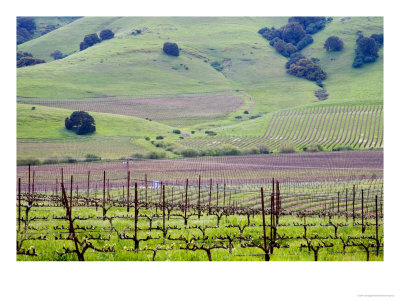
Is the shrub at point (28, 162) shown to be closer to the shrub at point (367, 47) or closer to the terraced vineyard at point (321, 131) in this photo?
the terraced vineyard at point (321, 131)

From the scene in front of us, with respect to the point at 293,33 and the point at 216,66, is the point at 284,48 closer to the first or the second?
the point at 293,33

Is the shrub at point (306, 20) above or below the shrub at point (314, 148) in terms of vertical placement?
above

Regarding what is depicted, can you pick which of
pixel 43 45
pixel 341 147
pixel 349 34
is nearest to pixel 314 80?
pixel 349 34

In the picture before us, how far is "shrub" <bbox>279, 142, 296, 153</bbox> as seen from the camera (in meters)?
38.0

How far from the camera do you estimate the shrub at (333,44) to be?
251 feet

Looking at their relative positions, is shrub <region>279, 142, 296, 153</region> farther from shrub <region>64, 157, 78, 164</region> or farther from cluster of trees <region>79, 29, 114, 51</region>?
cluster of trees <region>79, 29, 114, 51</region>

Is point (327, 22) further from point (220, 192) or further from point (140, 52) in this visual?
point (220, 192)

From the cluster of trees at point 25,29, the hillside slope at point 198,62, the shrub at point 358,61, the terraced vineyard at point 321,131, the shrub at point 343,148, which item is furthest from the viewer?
the shrub at point 358,61

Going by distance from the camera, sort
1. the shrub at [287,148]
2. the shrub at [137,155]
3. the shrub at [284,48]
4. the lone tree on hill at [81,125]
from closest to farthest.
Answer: the shrub at [137,155] < the lone tree on hill at [81,125] < the shrub at [287,148] < the shrub at [284,48]

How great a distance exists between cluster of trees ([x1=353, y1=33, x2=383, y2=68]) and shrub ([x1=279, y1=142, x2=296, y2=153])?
36.3 metres

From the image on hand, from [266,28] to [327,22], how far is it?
34.5 feet

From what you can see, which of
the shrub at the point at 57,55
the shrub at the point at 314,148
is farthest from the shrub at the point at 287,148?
the shrub at the point at 57,55
